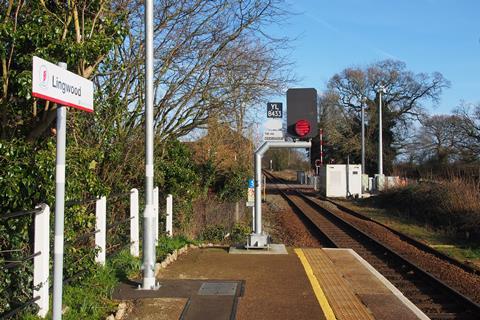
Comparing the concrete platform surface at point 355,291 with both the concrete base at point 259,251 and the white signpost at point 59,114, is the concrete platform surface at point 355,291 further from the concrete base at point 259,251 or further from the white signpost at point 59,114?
the white signpost at point 59,114

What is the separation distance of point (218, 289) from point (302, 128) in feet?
13.3

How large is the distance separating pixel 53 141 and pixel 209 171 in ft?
44.9

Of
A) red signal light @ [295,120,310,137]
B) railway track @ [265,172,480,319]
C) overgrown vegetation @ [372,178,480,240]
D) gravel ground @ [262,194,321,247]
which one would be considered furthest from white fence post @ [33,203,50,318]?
overgrown vegetation @ [372,178,480,240]

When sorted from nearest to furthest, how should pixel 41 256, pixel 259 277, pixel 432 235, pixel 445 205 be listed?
pixel 41 256 < pixel 259 277 < pixel 432 235 < pixel 445 205

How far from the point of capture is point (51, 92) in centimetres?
400

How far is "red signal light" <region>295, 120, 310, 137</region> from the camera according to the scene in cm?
1022

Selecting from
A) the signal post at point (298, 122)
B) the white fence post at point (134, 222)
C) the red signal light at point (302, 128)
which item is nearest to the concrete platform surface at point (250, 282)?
the white fence post at point (134, 222)

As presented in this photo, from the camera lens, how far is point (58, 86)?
4.12 metres

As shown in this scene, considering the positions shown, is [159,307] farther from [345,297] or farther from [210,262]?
[210,262]

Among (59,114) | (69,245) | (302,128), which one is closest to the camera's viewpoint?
(59,114)

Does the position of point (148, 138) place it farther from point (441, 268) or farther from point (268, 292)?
point (441, 268)

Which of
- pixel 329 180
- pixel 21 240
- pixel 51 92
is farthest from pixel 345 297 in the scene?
pixel 329 180

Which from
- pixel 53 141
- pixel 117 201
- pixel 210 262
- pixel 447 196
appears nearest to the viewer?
pixel 53 141

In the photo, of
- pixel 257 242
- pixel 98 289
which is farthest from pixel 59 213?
pixel 257 242
